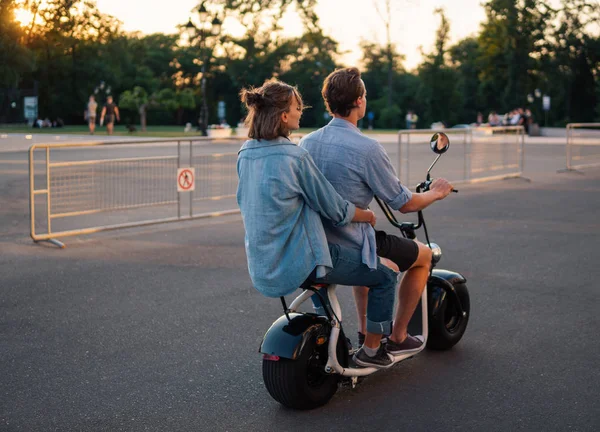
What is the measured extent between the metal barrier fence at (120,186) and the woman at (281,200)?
20.1 ft

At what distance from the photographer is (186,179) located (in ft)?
39.7

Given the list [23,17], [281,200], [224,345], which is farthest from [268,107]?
[23,17]

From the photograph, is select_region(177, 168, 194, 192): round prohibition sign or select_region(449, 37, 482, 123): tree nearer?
select_region(177, 168, 194, 192): round prohibition sign

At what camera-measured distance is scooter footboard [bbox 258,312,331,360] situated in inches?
177

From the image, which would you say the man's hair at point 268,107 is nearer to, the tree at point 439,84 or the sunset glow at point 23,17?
the sunset glow at point 23,17

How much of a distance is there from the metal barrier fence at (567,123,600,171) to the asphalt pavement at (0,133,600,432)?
13.0 m

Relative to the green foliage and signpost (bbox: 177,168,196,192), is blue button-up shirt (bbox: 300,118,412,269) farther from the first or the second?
the green foliage

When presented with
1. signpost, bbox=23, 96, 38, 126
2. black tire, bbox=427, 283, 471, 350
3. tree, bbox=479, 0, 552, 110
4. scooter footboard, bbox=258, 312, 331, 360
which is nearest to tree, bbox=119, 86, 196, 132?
signpost, bbox=23, 96, 38, 126

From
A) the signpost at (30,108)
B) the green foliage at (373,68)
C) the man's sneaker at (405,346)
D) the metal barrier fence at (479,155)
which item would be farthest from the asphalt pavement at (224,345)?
the green foliage at (373,68)

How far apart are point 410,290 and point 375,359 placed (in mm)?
436

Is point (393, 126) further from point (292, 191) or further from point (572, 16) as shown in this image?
point (292, 191)

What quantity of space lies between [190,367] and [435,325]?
1530 millimetres

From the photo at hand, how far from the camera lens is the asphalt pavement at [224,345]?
456cm

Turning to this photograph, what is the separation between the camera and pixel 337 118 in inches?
184
